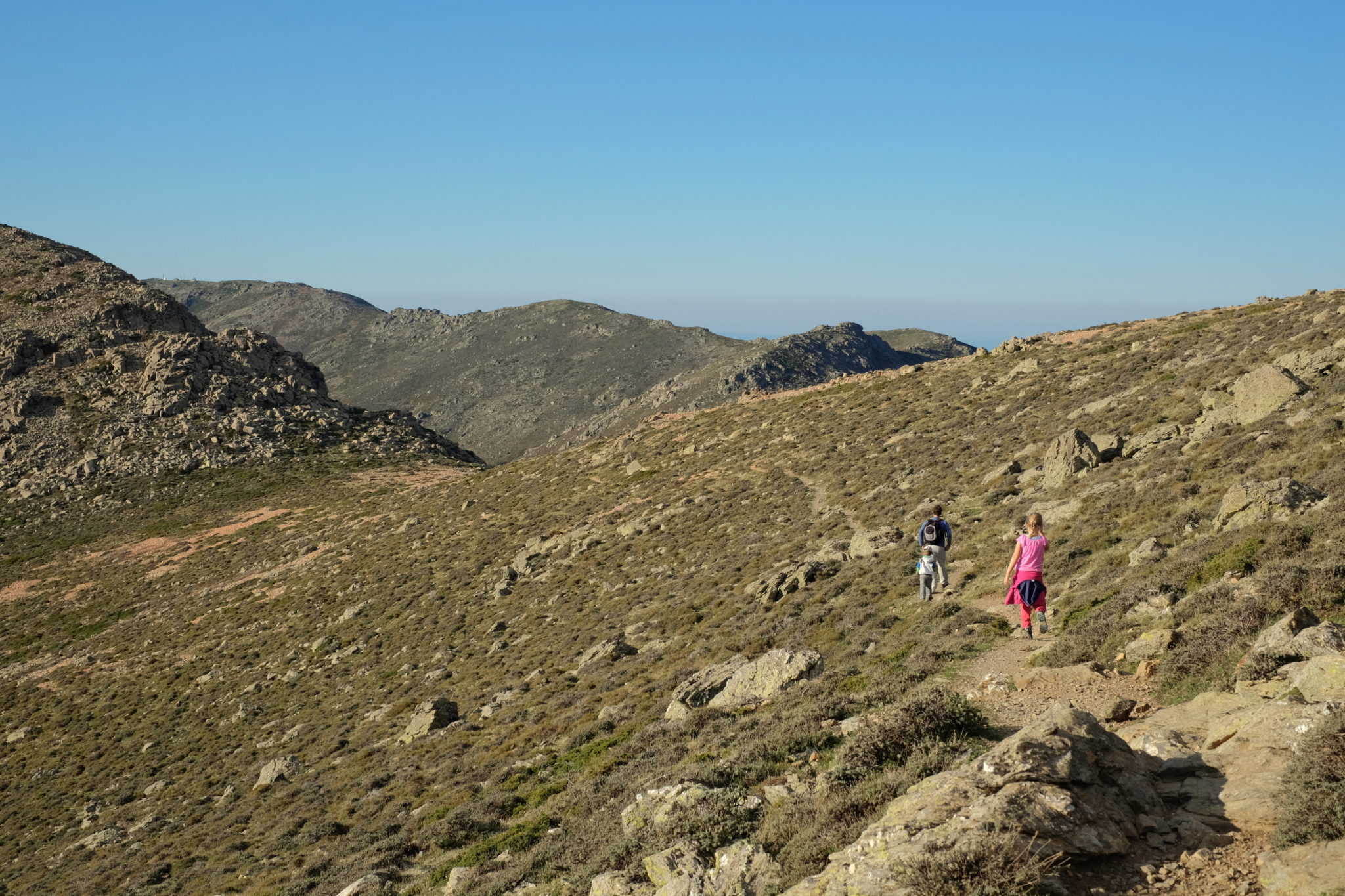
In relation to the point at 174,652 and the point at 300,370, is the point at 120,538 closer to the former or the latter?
the point at 174,652

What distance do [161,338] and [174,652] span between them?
202ft

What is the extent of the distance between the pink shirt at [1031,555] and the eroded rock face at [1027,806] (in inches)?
269

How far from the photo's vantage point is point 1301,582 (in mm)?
11445

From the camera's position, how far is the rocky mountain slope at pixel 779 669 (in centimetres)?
782

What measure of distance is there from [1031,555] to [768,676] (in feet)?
19.2

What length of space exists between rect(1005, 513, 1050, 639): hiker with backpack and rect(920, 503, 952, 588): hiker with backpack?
12.7 ft

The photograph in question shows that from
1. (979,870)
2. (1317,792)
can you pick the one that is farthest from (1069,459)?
(979,870)

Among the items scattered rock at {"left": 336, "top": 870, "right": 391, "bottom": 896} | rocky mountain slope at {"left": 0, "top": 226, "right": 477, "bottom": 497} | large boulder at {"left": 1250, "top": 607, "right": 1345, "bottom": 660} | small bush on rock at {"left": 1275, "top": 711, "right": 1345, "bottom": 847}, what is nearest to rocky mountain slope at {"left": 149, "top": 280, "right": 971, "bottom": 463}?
rocky mountain slope at {"left": 0, "top": 226, "right": 477, "bottom": 497}

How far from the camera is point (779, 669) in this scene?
16578 millimetres

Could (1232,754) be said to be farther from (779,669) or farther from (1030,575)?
(779,669)

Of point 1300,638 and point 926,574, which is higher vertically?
point 1300,638

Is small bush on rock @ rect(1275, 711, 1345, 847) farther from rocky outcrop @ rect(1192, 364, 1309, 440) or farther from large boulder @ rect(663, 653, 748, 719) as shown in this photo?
rocky outcrop @ rect(1192, 364, 1309, 440)

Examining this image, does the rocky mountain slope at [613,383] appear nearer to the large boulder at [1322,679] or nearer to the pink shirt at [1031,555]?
the pink shirt at [1031,555]

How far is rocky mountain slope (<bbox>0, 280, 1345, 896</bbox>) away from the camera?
25.6ft
